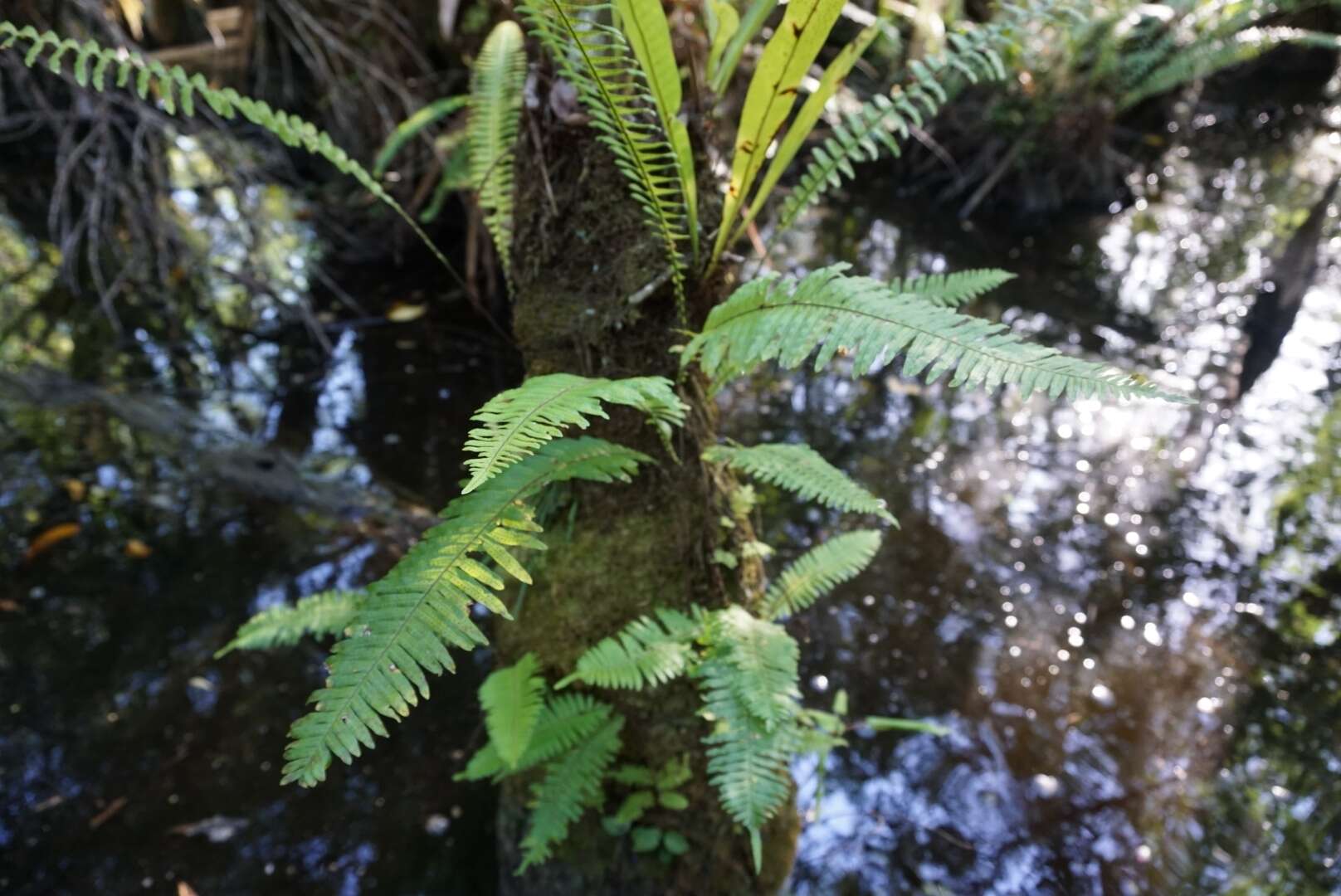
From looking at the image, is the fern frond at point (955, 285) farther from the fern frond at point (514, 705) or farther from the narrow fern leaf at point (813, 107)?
the fern frond at point (514, 705)

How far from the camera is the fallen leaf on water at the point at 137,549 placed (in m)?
2.94

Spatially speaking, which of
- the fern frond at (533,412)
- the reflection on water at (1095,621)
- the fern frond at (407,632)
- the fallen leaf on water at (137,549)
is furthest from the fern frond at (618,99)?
the fallen leaf on water at (137,549)

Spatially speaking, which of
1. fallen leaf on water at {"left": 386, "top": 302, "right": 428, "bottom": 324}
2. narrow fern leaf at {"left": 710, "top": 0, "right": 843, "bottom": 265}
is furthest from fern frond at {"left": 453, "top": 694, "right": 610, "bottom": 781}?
fallen leaf on water at {"left": 386, "top": 302, "right": 428, "bottom": 324}

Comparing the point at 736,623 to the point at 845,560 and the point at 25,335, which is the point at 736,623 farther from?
the point at 25,335

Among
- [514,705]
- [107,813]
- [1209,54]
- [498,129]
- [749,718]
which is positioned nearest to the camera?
[749,718]

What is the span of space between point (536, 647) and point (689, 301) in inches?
32.6

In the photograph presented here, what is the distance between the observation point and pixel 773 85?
1.36m

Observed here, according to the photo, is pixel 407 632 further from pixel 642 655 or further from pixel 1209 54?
pixel 1209 54

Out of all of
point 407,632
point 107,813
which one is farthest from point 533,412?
point 107,813

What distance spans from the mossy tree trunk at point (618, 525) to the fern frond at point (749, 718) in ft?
0.89

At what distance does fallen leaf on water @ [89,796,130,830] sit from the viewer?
2111 mm

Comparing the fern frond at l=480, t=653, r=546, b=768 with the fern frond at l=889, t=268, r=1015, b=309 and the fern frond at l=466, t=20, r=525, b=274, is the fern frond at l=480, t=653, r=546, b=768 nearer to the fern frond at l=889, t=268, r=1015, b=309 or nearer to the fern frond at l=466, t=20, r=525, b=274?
the fern frond at l=466, t=20, r=525, b=274

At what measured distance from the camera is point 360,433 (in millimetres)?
3639

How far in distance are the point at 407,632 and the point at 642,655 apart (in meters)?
0.57
